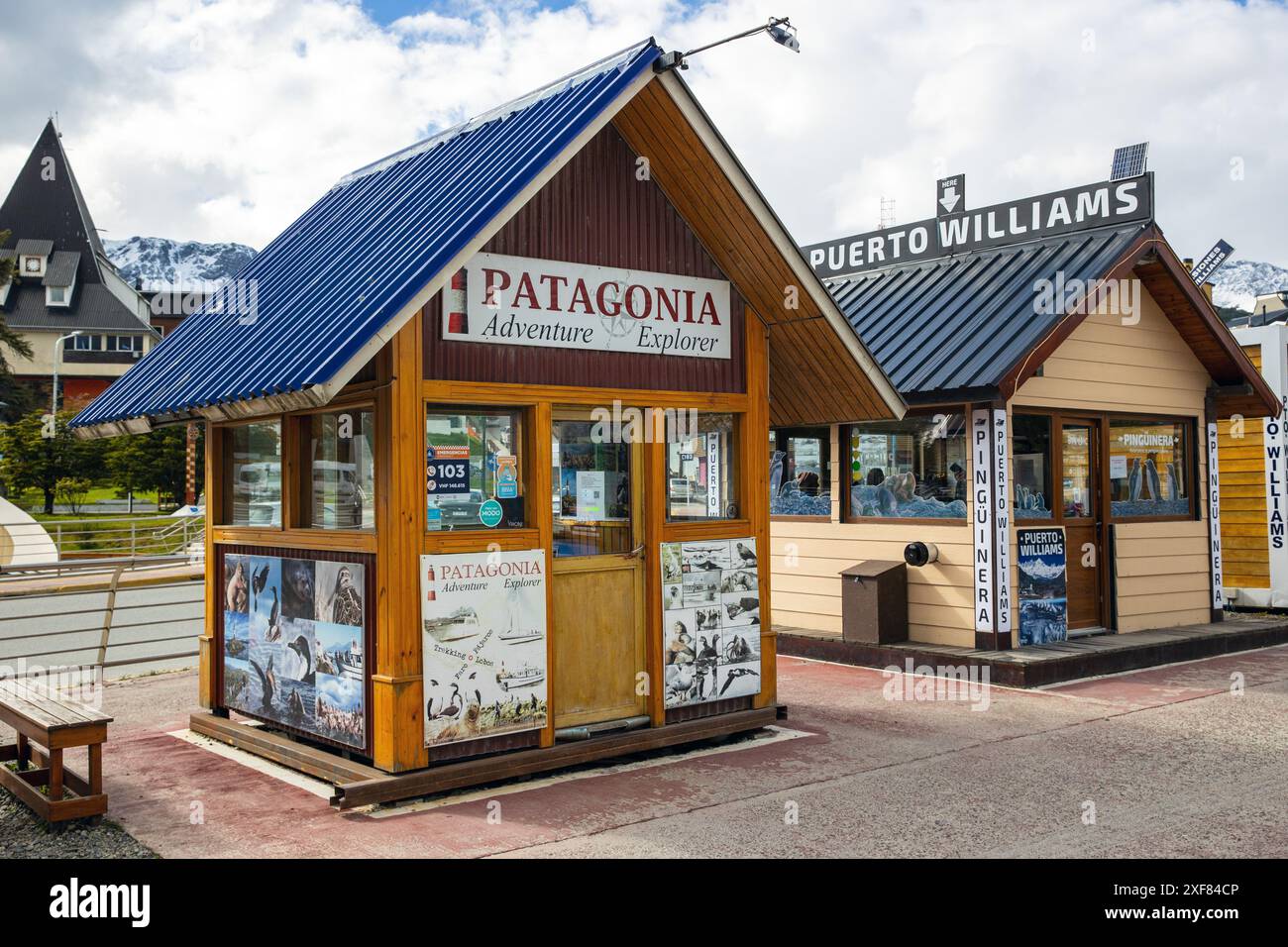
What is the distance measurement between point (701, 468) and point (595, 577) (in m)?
1.26

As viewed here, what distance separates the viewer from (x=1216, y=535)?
46.8 ft

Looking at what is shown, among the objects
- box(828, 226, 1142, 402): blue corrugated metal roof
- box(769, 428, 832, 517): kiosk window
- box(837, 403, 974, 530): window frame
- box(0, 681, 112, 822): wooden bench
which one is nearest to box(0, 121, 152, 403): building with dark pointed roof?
box(769, 428, 832, 517): kiosk window

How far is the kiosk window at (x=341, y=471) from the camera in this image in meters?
7.41

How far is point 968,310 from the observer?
42.2ft

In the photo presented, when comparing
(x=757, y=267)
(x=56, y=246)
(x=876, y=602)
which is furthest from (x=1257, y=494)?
(x=56, y=246)

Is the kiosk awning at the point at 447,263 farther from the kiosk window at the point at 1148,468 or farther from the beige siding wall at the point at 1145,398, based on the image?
the kiosk window at the point at 1148,468

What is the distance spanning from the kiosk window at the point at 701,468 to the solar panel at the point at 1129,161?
701cm

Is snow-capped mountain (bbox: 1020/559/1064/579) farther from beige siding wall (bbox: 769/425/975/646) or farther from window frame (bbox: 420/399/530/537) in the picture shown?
window frame (bbox: 420/399/530/537)

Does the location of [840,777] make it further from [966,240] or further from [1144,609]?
[966,240]

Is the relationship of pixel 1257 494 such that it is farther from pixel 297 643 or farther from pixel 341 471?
pixel 297 643

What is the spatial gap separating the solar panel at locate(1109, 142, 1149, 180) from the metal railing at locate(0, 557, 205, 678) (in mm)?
11042

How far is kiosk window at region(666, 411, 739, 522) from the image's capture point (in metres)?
8.49
